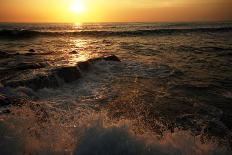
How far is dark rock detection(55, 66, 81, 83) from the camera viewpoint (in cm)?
1086

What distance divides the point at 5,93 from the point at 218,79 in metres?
8.36

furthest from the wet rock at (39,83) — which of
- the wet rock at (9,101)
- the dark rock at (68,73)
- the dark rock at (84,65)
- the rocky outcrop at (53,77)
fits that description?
the dark rock at (84,65)

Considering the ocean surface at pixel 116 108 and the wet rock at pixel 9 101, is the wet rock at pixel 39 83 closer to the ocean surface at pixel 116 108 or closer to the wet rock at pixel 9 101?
the ocean surface at pixel 116 108

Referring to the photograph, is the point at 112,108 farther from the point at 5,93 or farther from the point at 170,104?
the point at 5,93

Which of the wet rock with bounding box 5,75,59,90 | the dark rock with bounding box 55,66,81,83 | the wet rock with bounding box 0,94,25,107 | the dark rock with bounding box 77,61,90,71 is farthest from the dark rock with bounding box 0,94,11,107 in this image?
the dark rock with bounding box 77,61,90,71

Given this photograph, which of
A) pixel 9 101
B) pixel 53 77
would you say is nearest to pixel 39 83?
pixel 53 77

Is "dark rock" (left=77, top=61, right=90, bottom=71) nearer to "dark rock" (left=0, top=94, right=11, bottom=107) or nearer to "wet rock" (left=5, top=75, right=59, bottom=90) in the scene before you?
"wet rock" (left=5, top=75, right=59, bottom=90)

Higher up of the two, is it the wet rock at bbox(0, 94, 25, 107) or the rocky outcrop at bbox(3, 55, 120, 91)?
the wet rock at bbox(0, 94, 25, 107)

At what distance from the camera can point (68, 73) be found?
11.2 m

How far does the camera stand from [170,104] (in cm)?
840

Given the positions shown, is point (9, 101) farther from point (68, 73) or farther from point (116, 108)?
point (68, 73)

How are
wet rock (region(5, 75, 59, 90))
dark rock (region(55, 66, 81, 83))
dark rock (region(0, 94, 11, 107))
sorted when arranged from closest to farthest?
dark rock (region(0, 94, 11, 107)), wet rock (region(5, 75, 59, 90)), dark rock (region(55, 66, 81, 83))

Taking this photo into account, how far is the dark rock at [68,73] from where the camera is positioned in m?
10.9

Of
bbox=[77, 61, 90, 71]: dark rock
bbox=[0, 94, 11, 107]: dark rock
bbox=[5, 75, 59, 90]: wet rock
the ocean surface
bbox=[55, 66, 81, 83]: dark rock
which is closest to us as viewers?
the ocean surface
